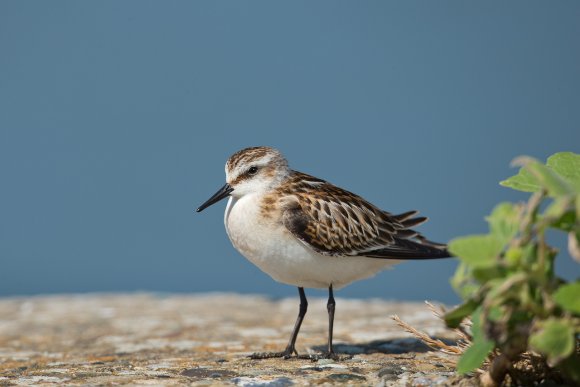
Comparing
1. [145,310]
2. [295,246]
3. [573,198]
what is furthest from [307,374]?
[145,310]

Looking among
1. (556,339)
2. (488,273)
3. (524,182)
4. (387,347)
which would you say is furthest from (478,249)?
(387,347)

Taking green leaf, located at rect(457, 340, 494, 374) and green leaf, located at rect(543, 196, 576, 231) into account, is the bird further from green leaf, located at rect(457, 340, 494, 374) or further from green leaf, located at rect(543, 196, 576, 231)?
green leaf, located at rect(543, 196, 576, 231)

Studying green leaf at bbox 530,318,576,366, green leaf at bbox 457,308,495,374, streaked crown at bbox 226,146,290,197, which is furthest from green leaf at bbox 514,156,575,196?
streaked crown at bbox 226,146,290,197

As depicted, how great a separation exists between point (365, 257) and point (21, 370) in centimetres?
340

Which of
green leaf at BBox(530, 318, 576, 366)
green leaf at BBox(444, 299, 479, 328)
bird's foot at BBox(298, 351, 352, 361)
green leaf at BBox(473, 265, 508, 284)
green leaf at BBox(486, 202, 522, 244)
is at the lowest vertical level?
bird's foot at BBox(298, 351, 352, 361)

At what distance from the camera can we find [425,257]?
26.1 feet

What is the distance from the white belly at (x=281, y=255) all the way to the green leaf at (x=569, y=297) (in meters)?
4.10

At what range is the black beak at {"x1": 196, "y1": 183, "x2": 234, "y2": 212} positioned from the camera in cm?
808

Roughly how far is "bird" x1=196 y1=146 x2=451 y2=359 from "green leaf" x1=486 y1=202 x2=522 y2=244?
3.70 m

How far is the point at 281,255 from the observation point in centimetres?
734

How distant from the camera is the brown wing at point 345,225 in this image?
7.47 metres

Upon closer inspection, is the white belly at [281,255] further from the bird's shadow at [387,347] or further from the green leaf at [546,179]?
the green leaf at [546,179]

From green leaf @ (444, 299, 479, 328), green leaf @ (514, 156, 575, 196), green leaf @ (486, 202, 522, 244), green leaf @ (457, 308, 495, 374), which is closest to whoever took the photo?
green leaf @ (514, 156, 575, 196)

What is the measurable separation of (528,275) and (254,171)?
481cm
